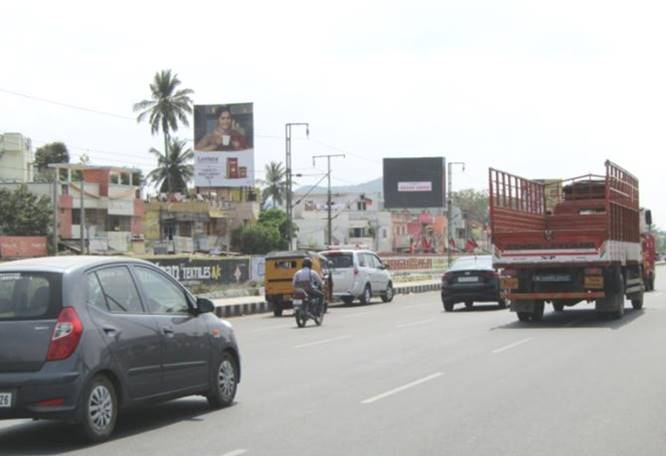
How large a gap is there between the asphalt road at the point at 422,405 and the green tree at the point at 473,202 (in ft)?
490

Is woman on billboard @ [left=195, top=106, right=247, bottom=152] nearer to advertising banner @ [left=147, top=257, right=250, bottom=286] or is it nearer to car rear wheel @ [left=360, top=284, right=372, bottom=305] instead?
advertising banner @ [left=147, top=257, right=250, bottom=286]

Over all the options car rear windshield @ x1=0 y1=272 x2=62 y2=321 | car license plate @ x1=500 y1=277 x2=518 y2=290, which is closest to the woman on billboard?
car license plate @ x1=500 y1=277 x2=518 y2=290

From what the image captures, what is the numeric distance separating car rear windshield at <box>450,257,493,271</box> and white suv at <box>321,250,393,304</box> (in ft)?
18.0

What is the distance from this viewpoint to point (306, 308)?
77.4ft

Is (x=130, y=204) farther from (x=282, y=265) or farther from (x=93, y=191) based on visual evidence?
(x=282, y=265)

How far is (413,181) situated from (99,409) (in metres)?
100

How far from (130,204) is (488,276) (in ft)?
178

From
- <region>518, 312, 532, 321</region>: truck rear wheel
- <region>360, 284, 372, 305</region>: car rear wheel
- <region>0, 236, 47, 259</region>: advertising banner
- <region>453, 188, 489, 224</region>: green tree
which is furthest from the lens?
<region>453, 188, 489, 224</region>: green tree

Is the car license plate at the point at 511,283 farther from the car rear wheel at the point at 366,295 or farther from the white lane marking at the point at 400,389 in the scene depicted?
the car rear wheel at the point at 366,295

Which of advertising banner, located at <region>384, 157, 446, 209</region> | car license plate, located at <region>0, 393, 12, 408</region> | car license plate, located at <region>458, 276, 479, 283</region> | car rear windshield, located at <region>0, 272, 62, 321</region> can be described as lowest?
car license plate, located at <region>0, 393, 12, 408</region>

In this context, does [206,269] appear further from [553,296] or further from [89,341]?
[89,341]

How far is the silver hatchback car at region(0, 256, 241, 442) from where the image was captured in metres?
7.82

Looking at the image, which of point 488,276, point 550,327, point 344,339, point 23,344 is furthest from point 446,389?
point 488,276

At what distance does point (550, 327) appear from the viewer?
20.8 meters
